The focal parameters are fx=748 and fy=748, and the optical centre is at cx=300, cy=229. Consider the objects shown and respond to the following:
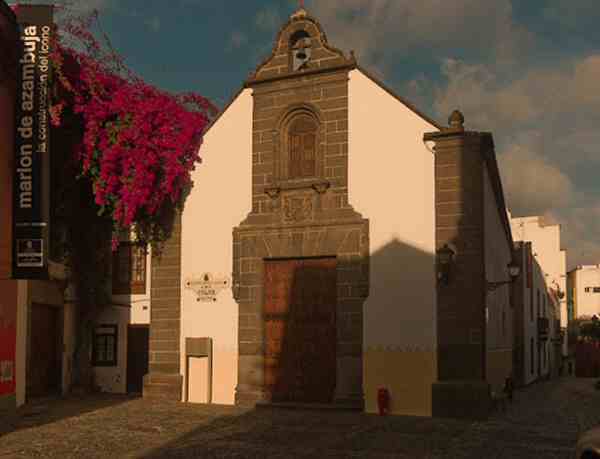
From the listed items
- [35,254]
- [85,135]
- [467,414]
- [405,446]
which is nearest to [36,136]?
[35,254]

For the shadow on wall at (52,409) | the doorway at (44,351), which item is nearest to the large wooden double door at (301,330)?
the shadow on wall at (52,409)

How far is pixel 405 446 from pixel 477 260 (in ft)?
18.1

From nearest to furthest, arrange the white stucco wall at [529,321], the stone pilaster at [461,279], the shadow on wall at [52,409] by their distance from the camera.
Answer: the shadow on wall at [52,409] → the stone pilaster at [461,279] → the white stucco wall at [529,321]

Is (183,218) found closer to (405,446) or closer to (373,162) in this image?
(373,162)

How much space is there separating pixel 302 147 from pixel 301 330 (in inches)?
185

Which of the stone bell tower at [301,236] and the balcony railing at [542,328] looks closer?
the stone bell tower at [301,236]

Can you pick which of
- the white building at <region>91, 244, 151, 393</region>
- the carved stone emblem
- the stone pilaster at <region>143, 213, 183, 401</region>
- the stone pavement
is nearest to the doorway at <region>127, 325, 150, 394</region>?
the white building at <region>91, 244, 151, 393</region>

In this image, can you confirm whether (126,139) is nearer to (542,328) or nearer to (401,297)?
(401,297)

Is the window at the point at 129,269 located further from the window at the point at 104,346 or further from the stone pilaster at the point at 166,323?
the stone pilaster at the point at 166,323

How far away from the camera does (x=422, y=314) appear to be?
17391 mm

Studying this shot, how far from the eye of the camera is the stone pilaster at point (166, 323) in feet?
65.0

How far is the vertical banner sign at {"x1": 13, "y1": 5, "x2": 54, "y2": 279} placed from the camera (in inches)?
566

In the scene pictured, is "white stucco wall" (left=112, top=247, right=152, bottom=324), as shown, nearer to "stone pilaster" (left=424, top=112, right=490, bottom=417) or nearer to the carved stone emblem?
the carved stone emblem

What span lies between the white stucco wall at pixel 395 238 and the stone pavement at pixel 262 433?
1.24 metres
